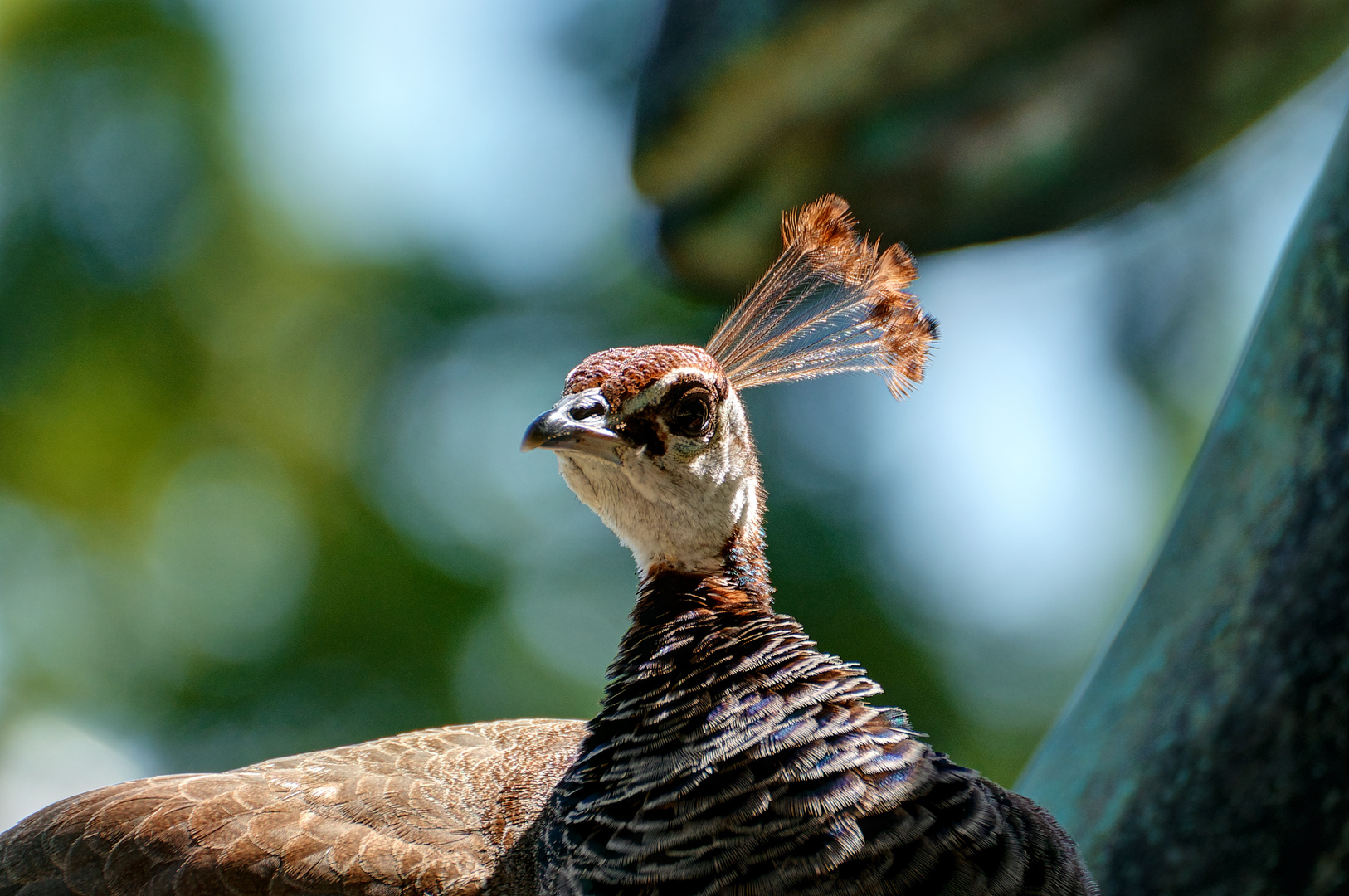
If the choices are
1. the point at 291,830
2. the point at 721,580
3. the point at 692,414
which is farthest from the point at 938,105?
the point at 291,830

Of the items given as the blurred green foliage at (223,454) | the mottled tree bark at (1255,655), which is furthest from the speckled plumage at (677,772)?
the blurred green foliage at (223,454)

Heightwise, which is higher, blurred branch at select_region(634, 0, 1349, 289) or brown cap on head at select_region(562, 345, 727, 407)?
blurred branch at select_region(634, 0, 1349, 289)

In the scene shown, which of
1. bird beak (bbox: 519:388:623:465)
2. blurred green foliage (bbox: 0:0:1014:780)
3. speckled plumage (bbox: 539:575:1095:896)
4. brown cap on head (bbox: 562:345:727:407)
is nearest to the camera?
speckled plumage (bbox: 539:575:1095:896)

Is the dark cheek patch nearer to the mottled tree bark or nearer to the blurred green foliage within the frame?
the mottled tree bark

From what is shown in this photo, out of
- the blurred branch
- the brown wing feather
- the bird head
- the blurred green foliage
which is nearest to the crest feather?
the bird head

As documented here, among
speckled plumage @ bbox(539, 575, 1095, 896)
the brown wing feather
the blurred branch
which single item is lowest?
the brown wing feather

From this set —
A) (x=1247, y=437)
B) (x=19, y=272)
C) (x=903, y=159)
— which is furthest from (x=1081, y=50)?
(x=19, y=272)

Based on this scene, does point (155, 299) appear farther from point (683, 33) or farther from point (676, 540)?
point (676, 540)
